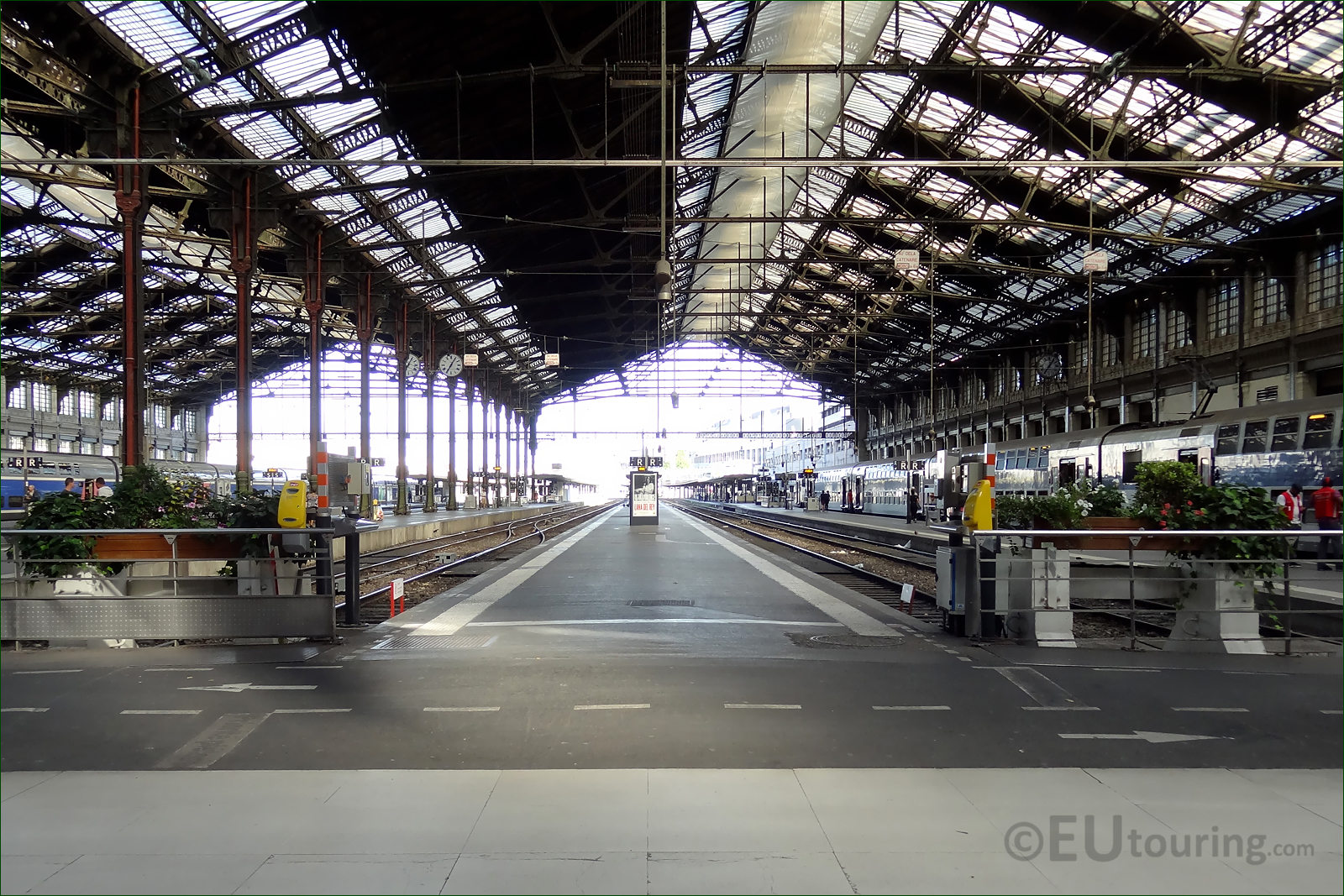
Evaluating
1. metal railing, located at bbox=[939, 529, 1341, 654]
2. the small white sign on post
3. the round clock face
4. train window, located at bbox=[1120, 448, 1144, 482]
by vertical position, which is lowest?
metal railing, located at bbox=[939, 529, 1341, 654]

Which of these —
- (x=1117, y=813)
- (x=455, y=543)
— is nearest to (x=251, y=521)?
(x=1117, y=813)

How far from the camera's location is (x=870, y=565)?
815 inches

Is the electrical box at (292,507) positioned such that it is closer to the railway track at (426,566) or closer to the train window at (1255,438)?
the railway track at (426,566)

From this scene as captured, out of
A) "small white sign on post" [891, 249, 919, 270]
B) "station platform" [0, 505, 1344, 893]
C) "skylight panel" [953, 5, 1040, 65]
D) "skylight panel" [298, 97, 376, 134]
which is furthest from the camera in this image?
"small white sign on post" [891, 249, 919, 270]

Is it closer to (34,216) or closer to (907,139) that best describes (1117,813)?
(907,139)

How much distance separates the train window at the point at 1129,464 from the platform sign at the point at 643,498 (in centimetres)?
1640

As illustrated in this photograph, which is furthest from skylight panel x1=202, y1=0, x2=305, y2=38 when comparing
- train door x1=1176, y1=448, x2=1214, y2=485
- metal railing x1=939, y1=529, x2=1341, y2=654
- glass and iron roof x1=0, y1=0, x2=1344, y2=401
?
train door x1=1176, y1=448, x2=1214, y2=485

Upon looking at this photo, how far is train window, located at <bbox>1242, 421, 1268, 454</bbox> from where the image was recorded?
66.0ft

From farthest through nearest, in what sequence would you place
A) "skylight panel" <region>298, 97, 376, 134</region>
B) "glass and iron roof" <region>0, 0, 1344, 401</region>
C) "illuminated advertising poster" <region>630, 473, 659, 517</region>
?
1. "illuminated advertising poster" <region>630, 473, 659, 517</region>
2. "skylight panel" <region>298, 97, 376, 134</region>
3. "glass and iron roof" <region>0, 0, 1344, 401</region>

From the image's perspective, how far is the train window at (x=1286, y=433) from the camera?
18969 millimetres

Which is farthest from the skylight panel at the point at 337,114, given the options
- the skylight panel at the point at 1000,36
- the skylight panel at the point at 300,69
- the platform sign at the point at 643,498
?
the platform sign at the point at 643,498

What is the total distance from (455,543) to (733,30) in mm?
18987

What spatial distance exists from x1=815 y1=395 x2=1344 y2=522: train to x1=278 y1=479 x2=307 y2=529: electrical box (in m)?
8.33

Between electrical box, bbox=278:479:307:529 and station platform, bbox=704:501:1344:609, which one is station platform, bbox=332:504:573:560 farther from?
station platform, bbox=704:501:1344:609
